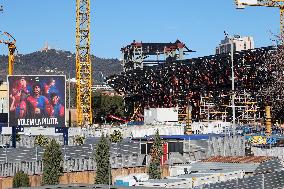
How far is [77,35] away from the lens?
421 ft

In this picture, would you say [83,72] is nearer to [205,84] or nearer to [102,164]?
[205,84]

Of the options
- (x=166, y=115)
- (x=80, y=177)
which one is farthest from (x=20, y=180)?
(x=166, y=115)

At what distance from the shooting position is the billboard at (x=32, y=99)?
5244cm

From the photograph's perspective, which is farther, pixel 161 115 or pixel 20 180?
pixel 161 115

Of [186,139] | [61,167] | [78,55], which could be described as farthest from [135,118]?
[61,167]

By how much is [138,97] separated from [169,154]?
11615 cm

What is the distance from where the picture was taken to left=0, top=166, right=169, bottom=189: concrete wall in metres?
40.4

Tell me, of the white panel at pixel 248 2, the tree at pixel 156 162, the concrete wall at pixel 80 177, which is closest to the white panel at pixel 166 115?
the white panel at pixel 248 2

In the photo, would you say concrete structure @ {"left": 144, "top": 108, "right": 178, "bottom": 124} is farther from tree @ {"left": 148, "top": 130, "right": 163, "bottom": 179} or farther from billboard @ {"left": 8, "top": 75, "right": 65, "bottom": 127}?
tree @ {"left": 148, "top": 130, "right": 163, "bottom": 179}

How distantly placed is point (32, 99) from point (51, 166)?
14.1 m

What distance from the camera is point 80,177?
43875 millimetres

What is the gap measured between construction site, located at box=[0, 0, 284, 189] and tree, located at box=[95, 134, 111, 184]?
236 millimetres

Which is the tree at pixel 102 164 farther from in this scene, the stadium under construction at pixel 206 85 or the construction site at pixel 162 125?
the stadium under construction at pixel 206 85

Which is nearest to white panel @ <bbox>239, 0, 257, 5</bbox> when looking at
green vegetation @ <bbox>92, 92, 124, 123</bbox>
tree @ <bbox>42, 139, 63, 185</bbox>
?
green vegetation @ <bbox>92, 92, 124, 123</bbox>
